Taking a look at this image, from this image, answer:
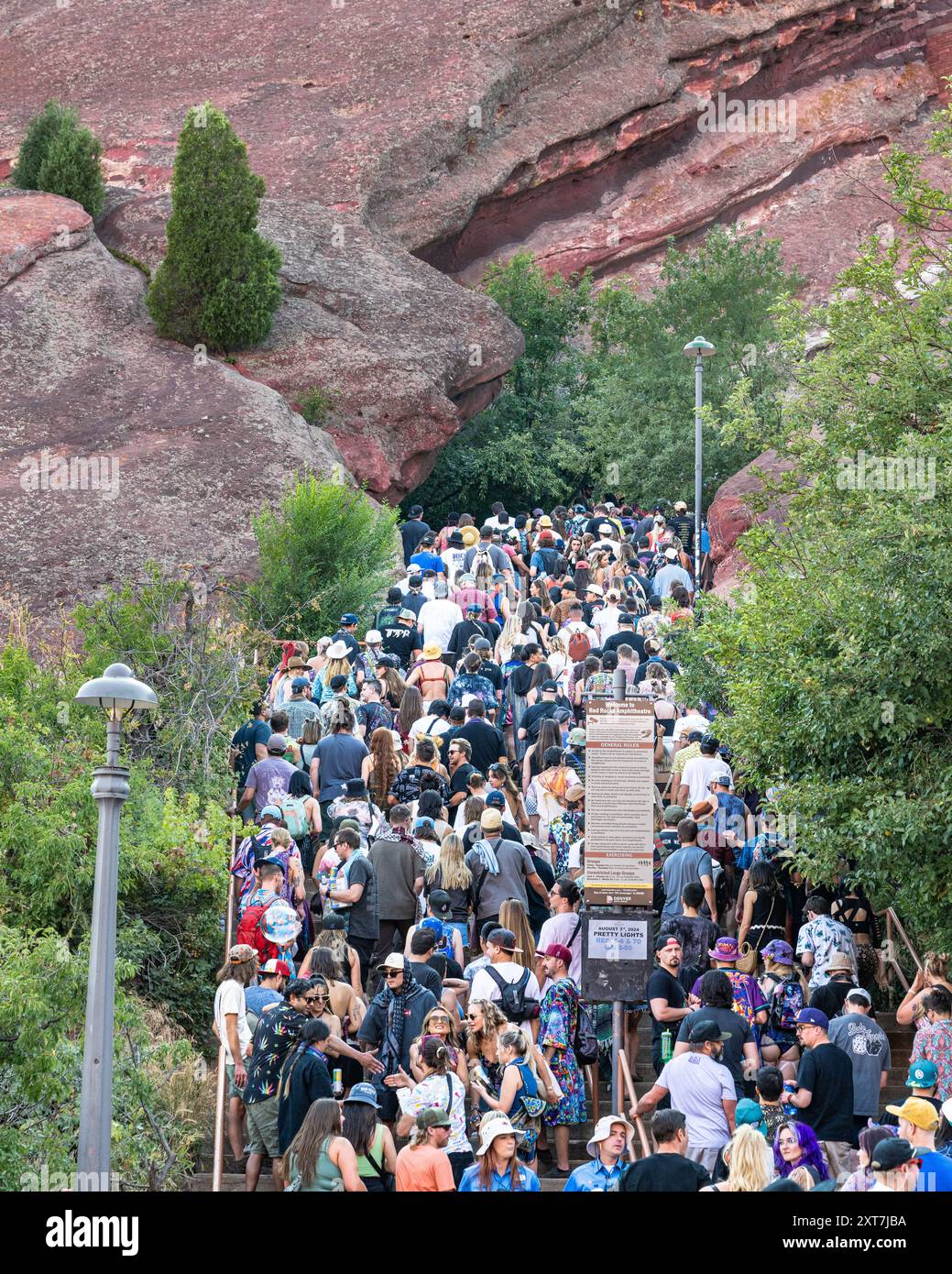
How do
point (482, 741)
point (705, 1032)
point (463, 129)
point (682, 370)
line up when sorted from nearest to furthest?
point (705, 1032), point (482, 741), point (682, 370), point (463, 129)

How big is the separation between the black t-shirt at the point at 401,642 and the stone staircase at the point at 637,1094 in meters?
6.50

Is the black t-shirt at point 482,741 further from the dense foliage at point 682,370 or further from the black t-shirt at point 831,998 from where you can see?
the dense foliage at point 682,370

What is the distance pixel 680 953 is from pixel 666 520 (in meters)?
19.9

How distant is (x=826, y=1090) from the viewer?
1095 centimetres

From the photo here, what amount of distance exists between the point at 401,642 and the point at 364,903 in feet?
22.1

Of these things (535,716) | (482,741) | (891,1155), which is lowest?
(891,1155)

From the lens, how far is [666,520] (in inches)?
1257

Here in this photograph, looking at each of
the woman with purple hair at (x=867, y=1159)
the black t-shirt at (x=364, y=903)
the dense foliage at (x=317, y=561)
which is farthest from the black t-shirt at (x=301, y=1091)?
the dense foliage at (x=317, y=561)

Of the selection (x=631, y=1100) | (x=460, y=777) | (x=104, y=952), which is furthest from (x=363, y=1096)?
(x=460, y=777)

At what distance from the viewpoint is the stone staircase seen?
460 inches

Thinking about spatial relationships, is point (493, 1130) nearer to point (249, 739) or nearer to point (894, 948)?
point (894, 948)

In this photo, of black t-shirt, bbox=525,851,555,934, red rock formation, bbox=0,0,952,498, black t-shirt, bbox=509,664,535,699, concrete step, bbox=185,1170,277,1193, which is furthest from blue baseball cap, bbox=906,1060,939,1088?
red rock formation, bbox=0,0,952,498

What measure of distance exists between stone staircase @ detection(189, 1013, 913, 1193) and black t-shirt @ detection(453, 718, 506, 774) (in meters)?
2.87

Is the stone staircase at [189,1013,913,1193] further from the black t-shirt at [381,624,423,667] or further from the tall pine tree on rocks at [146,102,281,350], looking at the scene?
the tall pine tree on rocks at [146,102,281,350]
